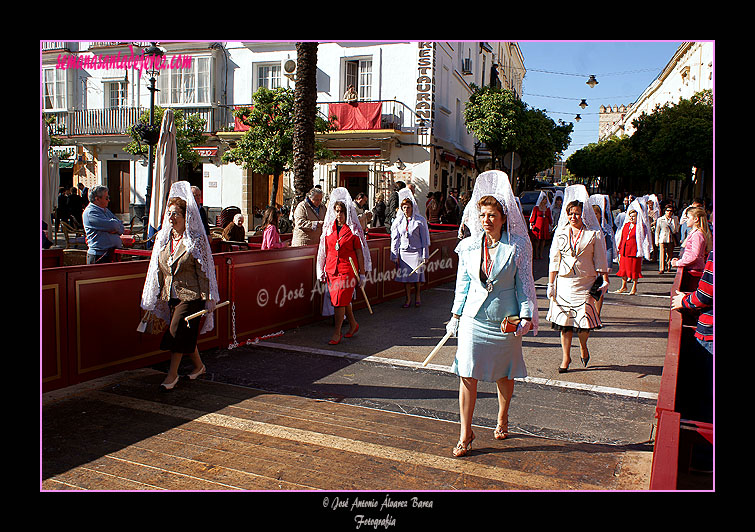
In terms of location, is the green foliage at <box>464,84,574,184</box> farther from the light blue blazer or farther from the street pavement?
the light blue blazer

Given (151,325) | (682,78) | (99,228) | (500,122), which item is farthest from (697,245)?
(682,78)

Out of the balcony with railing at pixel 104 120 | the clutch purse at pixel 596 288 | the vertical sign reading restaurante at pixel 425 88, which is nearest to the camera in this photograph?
the clutch purse at pixel 596 288

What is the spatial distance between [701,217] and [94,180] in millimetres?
28985

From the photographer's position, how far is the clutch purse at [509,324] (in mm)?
4480

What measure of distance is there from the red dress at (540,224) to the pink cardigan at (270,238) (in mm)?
11439

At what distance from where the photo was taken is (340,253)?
8227mm

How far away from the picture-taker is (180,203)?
5906 mm

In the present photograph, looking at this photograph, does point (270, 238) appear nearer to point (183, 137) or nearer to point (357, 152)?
point (183, 137)

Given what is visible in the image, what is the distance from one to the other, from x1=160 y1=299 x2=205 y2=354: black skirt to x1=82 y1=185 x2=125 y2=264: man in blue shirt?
2.62 metres

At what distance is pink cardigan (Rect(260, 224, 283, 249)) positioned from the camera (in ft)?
32.7

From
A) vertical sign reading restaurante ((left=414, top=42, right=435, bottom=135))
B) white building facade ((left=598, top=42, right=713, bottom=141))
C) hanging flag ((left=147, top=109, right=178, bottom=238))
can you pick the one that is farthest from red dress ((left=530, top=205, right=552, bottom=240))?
hanging flag ((left=147, top=109, right=178, bottom=238))

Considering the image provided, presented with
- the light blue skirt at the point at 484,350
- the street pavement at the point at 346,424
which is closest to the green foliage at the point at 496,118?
the street pavement at the point at 346,424

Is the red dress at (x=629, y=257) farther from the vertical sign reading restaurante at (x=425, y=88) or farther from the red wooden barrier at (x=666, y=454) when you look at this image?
the vertical sign reading restaurante at (x=425, y=88)
